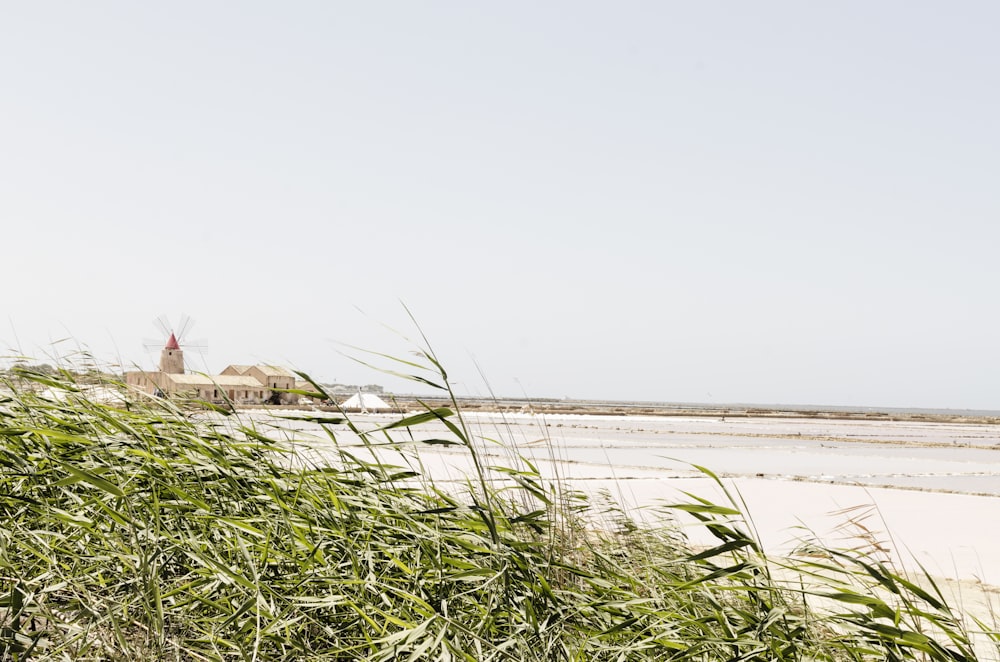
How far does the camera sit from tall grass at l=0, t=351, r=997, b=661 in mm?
2996

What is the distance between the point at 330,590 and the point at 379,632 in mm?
259

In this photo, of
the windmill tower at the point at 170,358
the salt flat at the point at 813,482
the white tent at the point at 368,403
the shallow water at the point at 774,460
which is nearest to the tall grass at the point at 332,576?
the salt flat at the point at 813,482

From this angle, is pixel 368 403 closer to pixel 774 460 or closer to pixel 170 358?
pixel 170 358

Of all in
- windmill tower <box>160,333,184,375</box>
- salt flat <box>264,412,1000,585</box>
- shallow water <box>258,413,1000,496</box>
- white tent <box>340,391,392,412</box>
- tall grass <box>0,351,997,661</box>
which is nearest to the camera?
tall grass <box>0,351,997,661</box>

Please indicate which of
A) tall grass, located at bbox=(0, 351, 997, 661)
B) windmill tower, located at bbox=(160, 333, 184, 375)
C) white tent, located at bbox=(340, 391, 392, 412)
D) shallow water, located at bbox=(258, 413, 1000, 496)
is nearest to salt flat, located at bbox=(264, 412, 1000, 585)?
shallow water, located at bbox=(258, 413, 1000, 496)

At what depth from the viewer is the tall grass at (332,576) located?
9.83 ft

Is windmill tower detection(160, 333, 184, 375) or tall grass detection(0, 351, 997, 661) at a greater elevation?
windmill tower detection(160, 333, 184, 375)

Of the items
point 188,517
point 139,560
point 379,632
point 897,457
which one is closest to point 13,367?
point 188,517

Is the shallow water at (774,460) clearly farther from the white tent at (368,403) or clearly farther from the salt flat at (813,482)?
the white tent at (368,403)

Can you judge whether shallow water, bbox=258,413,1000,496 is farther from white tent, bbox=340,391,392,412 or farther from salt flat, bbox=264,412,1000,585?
white tent, bbox=340,391,392,412

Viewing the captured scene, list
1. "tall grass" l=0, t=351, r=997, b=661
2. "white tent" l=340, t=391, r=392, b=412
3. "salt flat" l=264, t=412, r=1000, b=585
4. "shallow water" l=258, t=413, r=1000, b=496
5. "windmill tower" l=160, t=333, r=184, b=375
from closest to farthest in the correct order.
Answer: "tall grass" l=0, t=351, r=997, b=661, "salt flat" l=264, t=412, r=1000, b=585, "shallow water" l=258, t=413, r=1000, b=496, "white tent" l=340, t=391, r=392, b=412, "windmill tower" l=160, t=333, r=184, b=375

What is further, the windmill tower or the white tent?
the windmill tower

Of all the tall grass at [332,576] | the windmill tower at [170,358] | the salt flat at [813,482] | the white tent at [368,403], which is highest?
the windmill tower at [170,358]

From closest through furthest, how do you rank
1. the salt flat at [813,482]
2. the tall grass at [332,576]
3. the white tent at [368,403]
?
the tall grass at [332,576] → the salt flat at [813,482] → the white tent at [368,403]
